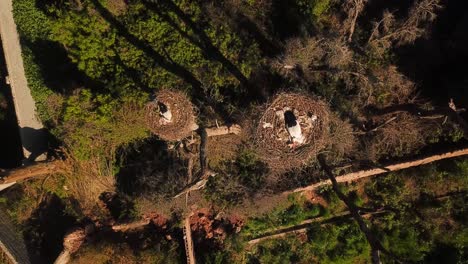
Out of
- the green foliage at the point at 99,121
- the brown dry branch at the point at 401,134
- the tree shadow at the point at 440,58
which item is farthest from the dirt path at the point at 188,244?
the tree shadow at the point at 440,58

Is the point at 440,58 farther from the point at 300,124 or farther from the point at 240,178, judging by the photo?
the point at 240,178

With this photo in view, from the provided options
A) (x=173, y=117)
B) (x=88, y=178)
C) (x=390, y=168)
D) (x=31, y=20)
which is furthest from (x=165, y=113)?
(x=390, y=168)

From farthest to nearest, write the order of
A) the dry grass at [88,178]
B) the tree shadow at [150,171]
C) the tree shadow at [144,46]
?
the dry grass at [88,178], the tree shadow at [150,171], the tree shadow at [144,46]

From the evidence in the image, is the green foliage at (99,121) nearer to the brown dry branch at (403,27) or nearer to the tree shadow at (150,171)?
the tree shadow at (150,171)

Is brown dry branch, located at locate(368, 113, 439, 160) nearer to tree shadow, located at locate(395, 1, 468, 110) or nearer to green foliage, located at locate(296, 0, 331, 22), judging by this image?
tree shadow, located at locate(395, 1, 468, 110)

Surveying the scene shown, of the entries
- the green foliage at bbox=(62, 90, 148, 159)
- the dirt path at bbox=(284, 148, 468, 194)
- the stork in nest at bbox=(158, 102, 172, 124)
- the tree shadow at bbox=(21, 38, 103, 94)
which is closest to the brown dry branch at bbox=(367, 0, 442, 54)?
the dirt path at bbox=(284, 148, 468, 194)

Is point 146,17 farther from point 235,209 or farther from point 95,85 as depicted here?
point 235,209
